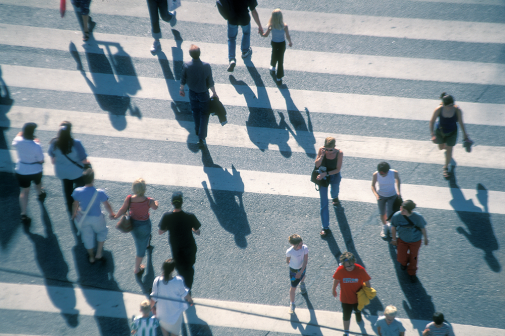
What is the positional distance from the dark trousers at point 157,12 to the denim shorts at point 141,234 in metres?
5.13

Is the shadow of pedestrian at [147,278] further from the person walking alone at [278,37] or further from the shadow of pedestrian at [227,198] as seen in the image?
the person walking alone at [278,37]

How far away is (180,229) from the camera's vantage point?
18.8 ft

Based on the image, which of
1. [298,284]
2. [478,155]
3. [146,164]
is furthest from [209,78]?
[478,155]

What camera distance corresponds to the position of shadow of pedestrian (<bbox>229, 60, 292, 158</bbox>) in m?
8.30

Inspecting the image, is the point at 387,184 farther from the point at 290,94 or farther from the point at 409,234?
the point at 290,94

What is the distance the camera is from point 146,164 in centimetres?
791

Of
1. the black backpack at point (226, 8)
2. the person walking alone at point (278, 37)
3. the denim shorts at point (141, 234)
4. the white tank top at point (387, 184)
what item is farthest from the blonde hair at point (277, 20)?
the denim shorts at point (141, 234)

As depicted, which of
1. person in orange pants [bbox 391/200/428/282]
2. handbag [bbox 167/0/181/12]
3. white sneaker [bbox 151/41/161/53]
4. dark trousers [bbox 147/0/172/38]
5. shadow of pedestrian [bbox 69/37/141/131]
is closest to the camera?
person in orange pants [bbox 391/200/428/282]

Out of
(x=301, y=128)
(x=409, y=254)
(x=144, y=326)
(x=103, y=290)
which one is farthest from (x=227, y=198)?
(x=409, y=254)

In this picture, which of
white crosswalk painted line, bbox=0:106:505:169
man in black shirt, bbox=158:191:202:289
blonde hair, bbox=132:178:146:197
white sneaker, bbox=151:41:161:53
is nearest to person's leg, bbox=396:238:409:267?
white crosswalk painted line, bbox=0:106:505:169

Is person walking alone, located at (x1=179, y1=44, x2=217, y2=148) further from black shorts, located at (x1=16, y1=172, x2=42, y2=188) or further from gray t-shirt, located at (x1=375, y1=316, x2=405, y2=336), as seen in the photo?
gray t-shirt, located at (x1=375, y1=316, x2=405, y2=336)

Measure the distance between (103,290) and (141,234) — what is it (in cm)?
100

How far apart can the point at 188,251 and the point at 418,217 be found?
3058mm

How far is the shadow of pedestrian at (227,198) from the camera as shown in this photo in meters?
7.05
